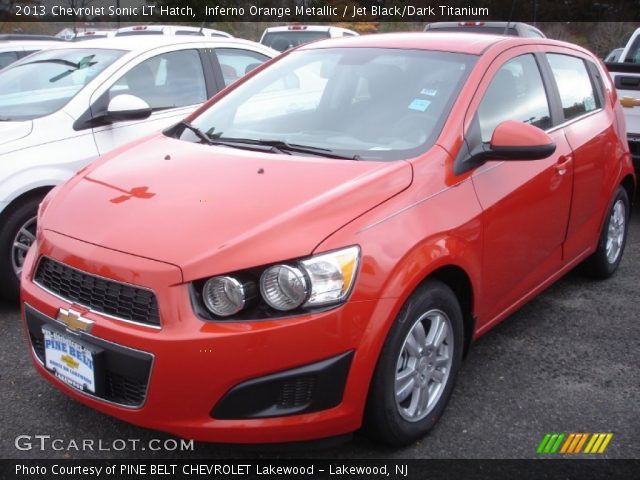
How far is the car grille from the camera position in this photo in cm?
236

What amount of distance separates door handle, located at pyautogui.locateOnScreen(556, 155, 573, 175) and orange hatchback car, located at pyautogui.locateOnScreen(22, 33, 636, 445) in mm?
29

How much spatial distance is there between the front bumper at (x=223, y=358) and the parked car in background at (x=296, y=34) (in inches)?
420

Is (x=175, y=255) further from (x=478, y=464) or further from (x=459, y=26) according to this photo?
(x=459, y=26)

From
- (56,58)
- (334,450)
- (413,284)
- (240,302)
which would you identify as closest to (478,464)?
(334,450)

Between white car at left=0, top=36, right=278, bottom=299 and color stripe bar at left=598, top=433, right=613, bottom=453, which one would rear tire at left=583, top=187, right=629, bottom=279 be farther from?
white car at left=0, top=36, right=278, bottom=299

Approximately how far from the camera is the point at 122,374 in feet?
7.80

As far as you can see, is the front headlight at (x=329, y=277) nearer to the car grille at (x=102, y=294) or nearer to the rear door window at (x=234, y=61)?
→ the car grille at (x=102, y=294)

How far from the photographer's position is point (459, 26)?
1133cm

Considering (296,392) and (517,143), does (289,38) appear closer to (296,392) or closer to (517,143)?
(517,143)

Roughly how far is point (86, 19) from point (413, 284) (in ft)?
96.3

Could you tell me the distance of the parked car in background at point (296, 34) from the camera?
1246 cm

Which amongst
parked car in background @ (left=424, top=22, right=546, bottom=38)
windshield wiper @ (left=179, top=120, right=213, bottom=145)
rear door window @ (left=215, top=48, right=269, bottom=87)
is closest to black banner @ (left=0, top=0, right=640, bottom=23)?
parked car in background @ (left=424, top=22, right=546, bottom=38)

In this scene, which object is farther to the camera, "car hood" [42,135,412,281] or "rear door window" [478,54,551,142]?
"rear door window" [478,54,551,142]

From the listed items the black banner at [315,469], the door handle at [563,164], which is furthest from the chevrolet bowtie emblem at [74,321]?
the door handle at [563,164]
